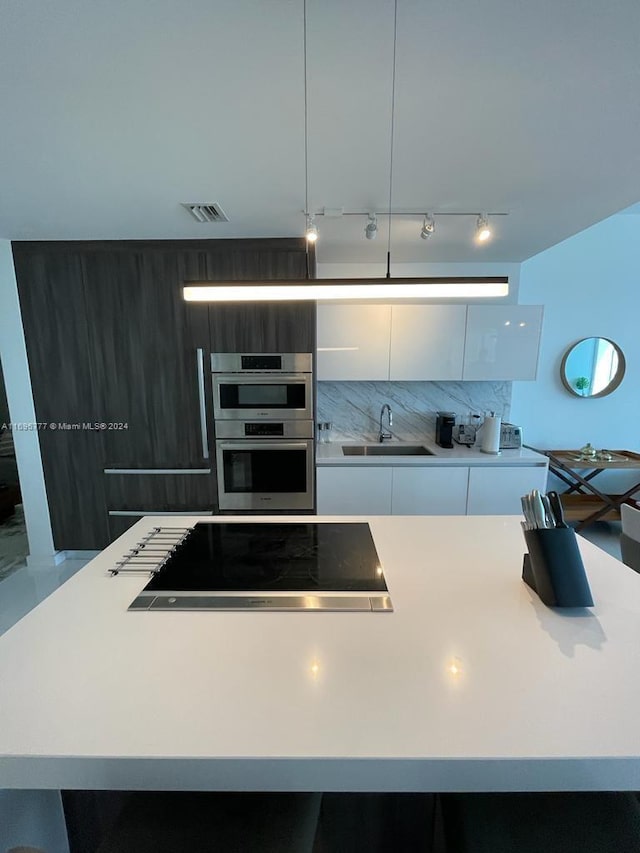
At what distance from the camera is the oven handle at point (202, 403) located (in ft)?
8.58

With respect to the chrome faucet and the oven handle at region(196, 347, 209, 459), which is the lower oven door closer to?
the oven handle at region(196, 347, 209, 459)

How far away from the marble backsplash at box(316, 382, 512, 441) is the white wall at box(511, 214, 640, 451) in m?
0.36

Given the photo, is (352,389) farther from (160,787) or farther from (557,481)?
(160,787)

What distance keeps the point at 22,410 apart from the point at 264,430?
6.11 feet

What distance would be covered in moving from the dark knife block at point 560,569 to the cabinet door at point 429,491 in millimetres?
1712

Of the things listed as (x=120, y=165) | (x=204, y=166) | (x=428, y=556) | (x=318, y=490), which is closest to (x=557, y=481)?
(x=318, y=490)

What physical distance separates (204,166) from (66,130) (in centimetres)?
51

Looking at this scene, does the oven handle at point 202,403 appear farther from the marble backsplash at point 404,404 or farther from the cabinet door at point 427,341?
the cabinet door at point 427,341

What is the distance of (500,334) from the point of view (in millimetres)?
2910

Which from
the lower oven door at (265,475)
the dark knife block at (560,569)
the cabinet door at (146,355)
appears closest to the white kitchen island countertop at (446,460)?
the lower oven door at (265,475)

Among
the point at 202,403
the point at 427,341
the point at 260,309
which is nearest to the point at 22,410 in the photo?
the point at 202,403

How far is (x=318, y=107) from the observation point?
1.24 m

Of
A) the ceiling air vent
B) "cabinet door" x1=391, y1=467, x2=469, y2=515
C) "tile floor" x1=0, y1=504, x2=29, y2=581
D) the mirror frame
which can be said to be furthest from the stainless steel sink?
"tile floor" x1=0, y1=504, x2=29, y2=581

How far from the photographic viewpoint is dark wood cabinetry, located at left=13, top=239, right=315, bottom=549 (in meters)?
2.53
